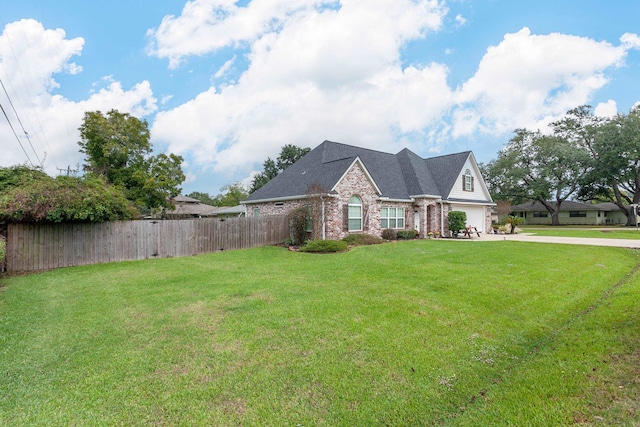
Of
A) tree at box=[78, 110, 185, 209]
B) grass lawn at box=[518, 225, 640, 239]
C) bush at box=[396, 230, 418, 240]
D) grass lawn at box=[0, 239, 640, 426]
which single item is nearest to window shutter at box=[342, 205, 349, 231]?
bush at box=[396, 230, 418, 240]

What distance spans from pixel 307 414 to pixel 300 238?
1487 cm

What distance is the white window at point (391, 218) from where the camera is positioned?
2094cm

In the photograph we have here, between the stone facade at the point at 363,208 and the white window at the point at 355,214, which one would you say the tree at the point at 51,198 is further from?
the white window at the point at 355,214

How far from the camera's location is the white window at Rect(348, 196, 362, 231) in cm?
1866

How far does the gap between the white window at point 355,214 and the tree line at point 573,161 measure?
3375 cm

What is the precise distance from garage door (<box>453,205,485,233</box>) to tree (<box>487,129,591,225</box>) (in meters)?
20.1

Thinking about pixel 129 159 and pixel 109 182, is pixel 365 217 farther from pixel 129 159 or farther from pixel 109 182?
pixel 109 182

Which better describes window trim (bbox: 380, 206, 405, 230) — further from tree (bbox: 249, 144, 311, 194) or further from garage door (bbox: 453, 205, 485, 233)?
tree (bbox: 249, 144, 311, 194)

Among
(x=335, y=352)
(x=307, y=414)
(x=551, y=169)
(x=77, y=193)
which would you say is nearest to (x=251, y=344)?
(x=335, y=352)

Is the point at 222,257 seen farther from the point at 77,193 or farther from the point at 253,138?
the point at 253,138

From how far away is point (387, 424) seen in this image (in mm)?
2906

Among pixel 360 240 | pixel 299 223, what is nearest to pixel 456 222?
pixel 360 240

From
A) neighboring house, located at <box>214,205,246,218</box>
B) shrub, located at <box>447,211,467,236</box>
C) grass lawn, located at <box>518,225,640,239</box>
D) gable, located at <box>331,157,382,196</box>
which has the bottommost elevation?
grass lawn, located at <box>518,225,640,239</box>

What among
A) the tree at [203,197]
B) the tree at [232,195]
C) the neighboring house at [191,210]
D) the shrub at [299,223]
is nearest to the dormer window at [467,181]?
the shrub at [299,223]
